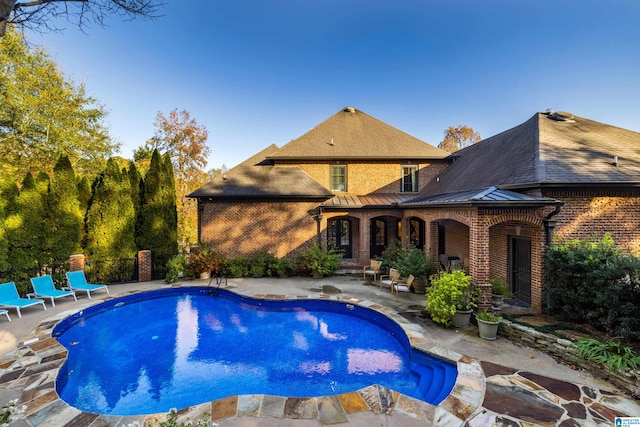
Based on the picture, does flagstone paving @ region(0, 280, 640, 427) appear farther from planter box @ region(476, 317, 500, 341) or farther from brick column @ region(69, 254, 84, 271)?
brick column @ region(69, 254, 84, 271)

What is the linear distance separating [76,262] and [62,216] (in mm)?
2062

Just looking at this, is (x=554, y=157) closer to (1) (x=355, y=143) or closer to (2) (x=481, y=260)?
(2) (x=481, y=260)

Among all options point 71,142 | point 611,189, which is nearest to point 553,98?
point 611,189

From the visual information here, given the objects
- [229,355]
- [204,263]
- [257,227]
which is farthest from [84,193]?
[229,355]

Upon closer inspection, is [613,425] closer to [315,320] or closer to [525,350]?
[525,350]

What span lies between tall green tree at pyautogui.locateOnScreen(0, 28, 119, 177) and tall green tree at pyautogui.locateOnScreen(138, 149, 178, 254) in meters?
9.15

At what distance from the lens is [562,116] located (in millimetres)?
11047

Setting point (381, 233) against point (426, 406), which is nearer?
point (426, 406)

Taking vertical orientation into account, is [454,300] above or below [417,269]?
below

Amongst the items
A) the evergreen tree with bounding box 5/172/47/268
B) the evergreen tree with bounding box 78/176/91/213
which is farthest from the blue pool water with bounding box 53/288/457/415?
the evergreen tree with bounding box 78/176/91/213

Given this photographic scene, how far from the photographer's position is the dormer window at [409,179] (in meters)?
15.9

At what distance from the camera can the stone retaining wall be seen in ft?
13.3

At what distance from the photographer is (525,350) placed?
552 cm

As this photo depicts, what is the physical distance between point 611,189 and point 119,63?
67.5ft
